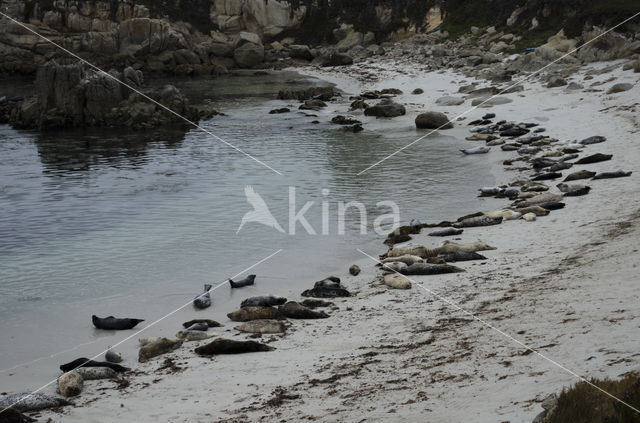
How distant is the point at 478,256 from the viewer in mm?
12930

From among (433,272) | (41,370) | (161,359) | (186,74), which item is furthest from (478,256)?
(186,74)

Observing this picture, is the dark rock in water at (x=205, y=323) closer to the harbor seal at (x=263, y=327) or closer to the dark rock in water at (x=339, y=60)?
the harbor seal at (x=263, y=327)

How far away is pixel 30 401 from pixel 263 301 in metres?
4.55

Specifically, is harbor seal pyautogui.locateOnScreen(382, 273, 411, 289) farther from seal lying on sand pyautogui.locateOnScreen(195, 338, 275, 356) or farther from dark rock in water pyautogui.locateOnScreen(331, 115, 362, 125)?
dark rock in water pyautogui.locateOnScreen(331, 115, 362, 125)

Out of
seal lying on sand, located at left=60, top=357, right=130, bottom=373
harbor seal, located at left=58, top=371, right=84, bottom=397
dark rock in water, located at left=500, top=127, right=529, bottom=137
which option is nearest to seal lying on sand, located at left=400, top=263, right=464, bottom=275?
seal lying on sand, located at left=60, top=357, right=130, bottom=373

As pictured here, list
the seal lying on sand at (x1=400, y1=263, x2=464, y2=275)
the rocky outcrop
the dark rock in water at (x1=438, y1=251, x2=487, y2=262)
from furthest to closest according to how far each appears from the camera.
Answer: the rocky outcrop
the dark rock in water at (x1=438, y1=251, x2=487, y2=262)
the seal lying on sand at (x1=400, y1=263, x2=464, y2=275)

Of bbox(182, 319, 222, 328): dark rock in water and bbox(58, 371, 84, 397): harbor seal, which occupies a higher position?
bbox(58, 371, 84, 397): harbor seal

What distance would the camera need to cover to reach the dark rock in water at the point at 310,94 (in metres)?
46.1

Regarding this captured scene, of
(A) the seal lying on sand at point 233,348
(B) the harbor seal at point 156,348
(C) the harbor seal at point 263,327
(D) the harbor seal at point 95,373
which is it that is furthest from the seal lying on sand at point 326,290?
(D) the harbor seal at point 95,373

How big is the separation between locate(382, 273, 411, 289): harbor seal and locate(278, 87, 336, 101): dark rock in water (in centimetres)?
3444

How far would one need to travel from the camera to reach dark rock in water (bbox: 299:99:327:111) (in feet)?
137

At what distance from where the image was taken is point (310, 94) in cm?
4703

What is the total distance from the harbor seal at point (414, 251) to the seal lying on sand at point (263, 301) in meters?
3.16

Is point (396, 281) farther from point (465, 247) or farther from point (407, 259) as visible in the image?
point (465, 247)
